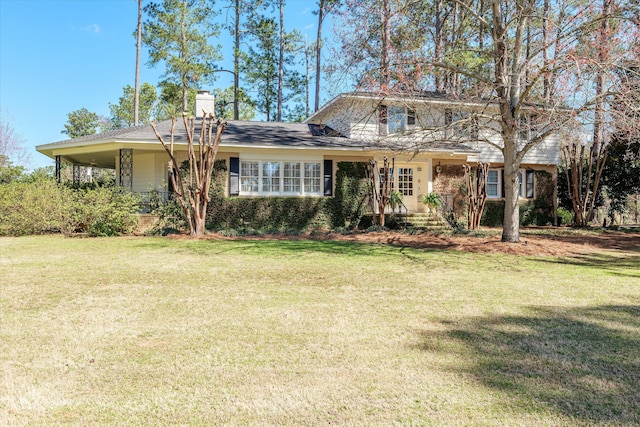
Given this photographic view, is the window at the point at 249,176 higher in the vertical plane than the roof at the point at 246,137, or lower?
lower

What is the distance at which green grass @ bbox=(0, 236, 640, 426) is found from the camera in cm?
259

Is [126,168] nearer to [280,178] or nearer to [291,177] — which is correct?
[280,178]

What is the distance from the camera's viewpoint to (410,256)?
928 centimetres

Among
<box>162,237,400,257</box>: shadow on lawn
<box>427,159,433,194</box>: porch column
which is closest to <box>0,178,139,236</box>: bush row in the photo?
<box>162,237,400,257</box>: shadow on lawn

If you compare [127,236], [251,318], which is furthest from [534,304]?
[127,236]

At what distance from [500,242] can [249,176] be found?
9062 mm

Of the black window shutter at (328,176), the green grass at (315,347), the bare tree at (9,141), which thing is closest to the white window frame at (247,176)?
the black window shutter at (328,176)

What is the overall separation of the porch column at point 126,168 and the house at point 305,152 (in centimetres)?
3

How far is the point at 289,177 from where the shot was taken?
52.5 feet

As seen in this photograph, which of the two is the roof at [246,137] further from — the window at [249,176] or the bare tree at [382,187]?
the bare tree at [382,187]

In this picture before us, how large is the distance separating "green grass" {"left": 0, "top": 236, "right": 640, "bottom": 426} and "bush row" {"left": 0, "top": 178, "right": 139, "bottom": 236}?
Answer: 533 centimetres

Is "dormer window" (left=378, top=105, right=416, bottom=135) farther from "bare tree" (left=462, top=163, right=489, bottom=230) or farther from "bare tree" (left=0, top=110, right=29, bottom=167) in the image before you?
"bare tree" (left=0, top=110, right=29, bottom=167)

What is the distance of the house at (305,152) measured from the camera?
14.8 m

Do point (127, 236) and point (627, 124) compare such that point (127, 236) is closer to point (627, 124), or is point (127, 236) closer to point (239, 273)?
point (239, 273)
